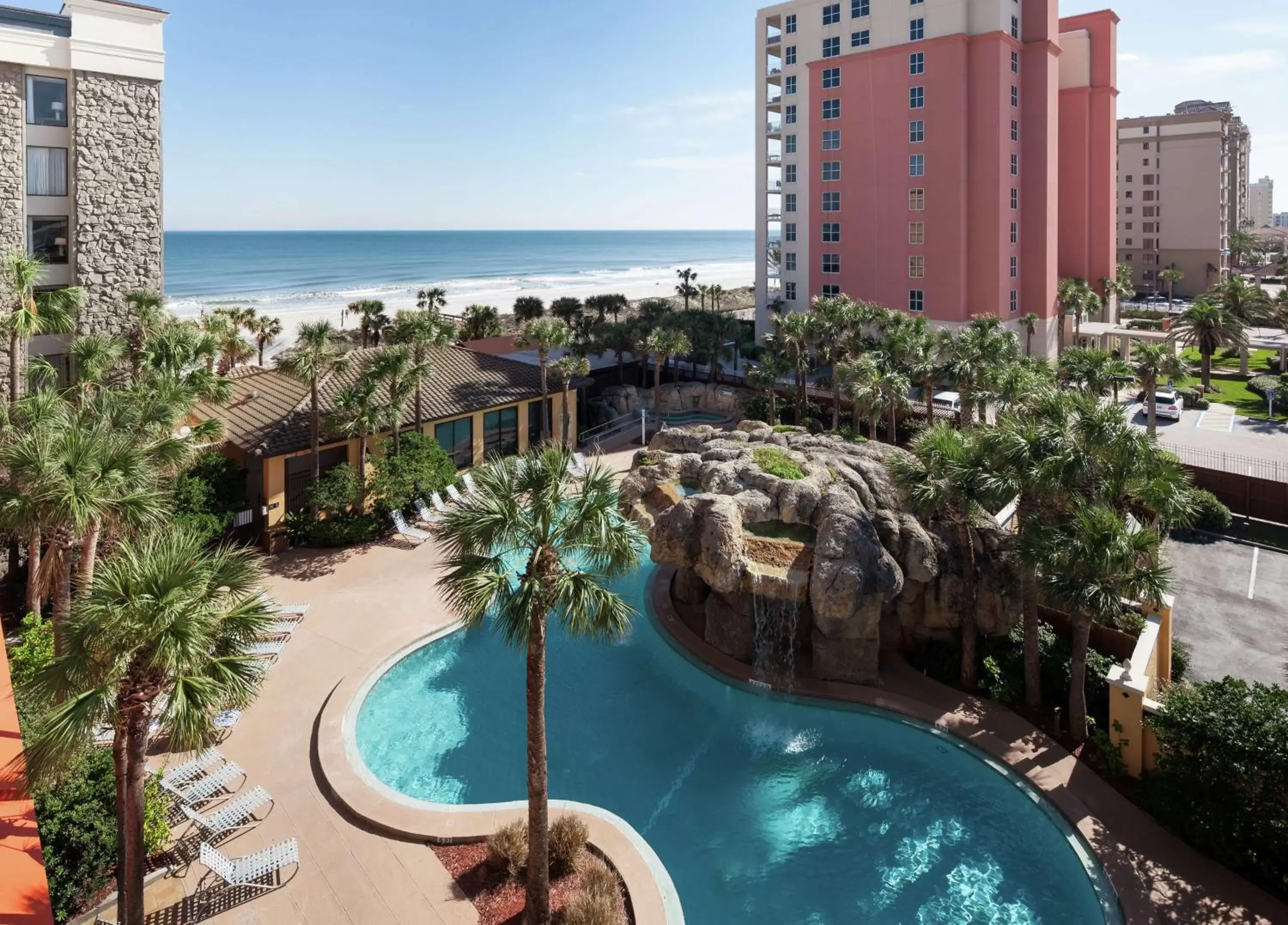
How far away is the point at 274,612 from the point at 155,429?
30.4 feet

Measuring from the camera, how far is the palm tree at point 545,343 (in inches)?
1224

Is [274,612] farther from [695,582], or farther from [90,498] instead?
[695,582]

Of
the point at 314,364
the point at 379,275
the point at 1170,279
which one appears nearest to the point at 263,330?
the point at 314,364

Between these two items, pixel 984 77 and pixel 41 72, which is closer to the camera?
pixel 41 72

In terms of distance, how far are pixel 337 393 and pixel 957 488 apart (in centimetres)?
1934

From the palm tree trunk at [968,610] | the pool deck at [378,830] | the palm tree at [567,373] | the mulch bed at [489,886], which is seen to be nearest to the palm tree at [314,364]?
the pool deck at [378,830]

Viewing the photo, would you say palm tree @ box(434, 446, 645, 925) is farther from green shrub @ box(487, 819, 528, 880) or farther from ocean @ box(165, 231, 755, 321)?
ocean @ box(165, 231, 755, 321)

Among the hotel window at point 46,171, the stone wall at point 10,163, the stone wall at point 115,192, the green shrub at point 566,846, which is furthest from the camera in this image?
the stone wall at point 115,192

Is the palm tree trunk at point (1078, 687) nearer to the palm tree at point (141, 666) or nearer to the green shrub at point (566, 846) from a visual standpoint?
the green shrub at point (566, 846)

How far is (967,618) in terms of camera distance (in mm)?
16344

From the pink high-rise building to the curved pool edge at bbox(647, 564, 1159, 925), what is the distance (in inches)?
1500

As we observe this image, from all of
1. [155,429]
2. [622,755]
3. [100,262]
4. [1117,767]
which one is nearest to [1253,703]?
[1117,767]

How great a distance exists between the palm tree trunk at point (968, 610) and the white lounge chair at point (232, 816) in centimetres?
1337

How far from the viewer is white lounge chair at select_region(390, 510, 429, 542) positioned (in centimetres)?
2448
